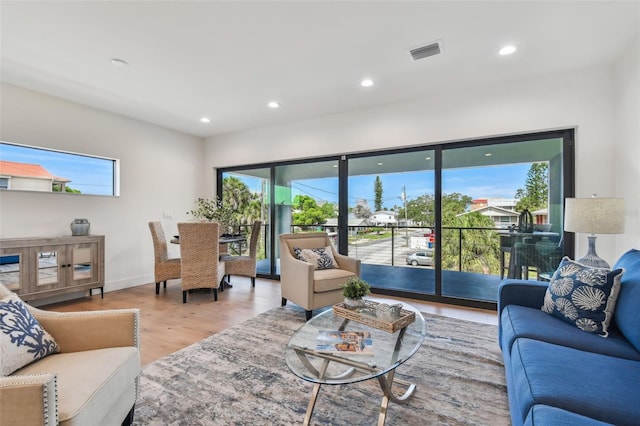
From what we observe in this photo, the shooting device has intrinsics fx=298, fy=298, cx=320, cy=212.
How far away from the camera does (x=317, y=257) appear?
359 cm

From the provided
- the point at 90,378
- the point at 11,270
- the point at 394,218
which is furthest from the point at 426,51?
the point at 11,270

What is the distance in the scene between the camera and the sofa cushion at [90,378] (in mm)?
1130

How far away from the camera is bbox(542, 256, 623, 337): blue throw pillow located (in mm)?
1804

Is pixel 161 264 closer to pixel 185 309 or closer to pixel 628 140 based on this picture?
pixel 185 309

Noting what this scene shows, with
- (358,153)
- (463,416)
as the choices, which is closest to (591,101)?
(358,153)

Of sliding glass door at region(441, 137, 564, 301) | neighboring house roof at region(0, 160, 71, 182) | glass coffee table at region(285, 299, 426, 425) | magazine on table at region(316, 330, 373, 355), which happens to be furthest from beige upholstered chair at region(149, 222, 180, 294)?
sliding glass door at region(441, 137, 564, 301)

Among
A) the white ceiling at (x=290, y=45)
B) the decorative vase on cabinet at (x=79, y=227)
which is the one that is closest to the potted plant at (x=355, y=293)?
the white ceiling at (x=290, y=45)

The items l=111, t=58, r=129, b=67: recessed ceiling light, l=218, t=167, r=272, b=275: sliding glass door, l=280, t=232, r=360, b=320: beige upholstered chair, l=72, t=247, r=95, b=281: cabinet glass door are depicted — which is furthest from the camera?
l=218, t=167, r=272, b=275: sliding glass door

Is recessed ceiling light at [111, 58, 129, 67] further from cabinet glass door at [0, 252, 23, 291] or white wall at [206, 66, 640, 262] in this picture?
white wall at [206, 66, 640, 262]

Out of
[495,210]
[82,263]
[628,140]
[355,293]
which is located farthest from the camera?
[82,263]

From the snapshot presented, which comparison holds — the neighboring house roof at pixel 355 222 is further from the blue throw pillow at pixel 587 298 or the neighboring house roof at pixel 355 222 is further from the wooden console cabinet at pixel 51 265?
the wooden console cabinet at pixel 51 265

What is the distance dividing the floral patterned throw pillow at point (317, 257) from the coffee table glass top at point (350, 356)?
1.52m

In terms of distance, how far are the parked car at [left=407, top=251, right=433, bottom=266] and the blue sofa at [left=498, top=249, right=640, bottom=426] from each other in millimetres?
1951

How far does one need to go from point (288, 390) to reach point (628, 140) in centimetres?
360
